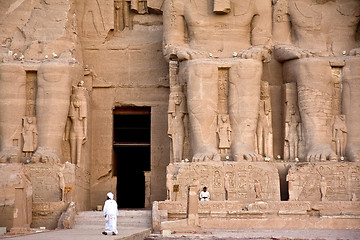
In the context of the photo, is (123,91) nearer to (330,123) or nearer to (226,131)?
(226,131)

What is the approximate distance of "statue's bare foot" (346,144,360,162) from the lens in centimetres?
2080

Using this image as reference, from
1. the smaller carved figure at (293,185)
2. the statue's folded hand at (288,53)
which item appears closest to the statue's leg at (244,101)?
the statue's folded hand at (288,53)

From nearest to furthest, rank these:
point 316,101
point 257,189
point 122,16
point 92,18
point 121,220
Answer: point 121,220 → point 257,189 → point 316,101 → point 92,18 → point 122,16

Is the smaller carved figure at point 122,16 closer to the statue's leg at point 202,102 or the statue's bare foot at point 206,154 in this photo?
the statue's leg at point 202,102

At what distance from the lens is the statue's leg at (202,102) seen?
2083cm

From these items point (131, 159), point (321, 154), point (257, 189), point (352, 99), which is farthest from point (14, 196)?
point (131, 159)

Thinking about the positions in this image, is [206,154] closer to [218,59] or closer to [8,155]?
[218,59]

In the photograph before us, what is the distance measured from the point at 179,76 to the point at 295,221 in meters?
4.84

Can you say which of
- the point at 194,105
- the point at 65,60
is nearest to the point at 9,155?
the point at 65,60

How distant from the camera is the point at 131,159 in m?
28.3

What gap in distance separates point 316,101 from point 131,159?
28.5ft

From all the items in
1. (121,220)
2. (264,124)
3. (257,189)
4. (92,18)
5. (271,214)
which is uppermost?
(92,18)

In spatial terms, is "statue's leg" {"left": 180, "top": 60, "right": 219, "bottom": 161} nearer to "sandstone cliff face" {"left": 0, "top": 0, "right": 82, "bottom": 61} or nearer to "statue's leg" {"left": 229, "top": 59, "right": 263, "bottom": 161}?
"statue's leg" {"left": 229, "top": 59, "right": 263, "bottom": 161}

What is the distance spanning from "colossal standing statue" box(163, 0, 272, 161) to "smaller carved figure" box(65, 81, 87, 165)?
2284 mm
